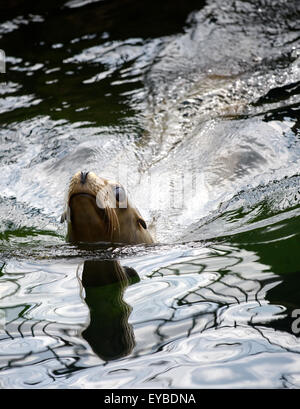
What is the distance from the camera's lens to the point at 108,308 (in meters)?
3.34

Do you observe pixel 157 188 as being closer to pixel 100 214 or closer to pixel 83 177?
pixel 100 214

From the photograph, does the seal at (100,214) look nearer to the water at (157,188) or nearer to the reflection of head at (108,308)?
the water at (157,188)

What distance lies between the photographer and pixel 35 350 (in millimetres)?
2967

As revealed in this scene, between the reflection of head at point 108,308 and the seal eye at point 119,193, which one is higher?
the seal eye at point 119,193

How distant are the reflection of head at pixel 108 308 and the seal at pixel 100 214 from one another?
0.25 metres

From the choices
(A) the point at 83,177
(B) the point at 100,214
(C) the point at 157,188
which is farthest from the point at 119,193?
(C) the point at 157,188

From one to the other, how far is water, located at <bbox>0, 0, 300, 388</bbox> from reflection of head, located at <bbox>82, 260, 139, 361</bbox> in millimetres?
11

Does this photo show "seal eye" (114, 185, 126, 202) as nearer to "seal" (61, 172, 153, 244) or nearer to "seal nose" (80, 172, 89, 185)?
"seal" (61, 172, 153, 244)

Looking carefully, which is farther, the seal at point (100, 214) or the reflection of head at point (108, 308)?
the seal at point (100, 214)

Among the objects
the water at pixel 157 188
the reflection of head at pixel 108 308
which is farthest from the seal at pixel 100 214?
the reflection of head at pixel 108 308

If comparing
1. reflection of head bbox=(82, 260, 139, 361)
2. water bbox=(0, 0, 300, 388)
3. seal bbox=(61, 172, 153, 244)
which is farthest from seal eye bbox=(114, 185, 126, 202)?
reflection of head bbox=(82, 260, 139, 361)

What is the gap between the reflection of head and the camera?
9.57 feet

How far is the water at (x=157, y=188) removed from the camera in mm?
2850

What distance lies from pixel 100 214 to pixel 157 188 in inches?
79.1
